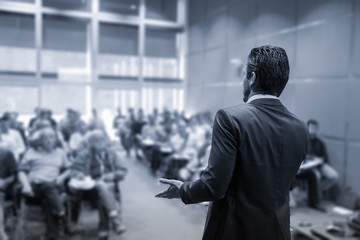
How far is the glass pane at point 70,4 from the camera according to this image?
999cm

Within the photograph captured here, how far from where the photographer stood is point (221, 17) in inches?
299

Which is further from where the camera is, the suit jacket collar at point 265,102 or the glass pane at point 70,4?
the glass pane at point 70,4

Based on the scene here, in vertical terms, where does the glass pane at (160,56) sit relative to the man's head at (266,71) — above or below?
above

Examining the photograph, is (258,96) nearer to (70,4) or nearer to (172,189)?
(172,189)

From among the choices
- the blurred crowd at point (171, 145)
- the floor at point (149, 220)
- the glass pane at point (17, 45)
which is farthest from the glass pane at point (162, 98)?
the floor at point (149, 220)

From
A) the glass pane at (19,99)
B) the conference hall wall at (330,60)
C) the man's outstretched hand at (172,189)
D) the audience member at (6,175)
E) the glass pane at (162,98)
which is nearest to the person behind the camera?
the man's outstretched hand at (172,189)

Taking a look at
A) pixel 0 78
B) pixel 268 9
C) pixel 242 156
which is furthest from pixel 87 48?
pixel 242 156

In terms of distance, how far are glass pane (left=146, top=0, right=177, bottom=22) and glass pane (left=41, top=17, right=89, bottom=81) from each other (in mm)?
2110

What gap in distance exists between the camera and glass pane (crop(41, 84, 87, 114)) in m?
10.0

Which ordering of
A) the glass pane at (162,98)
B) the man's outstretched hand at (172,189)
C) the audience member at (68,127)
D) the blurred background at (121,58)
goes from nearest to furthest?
the man's outstretched hand at (172,189) → the audience member at (68,127) → the blurred background at (121,58) → the glass pane at (162,98)

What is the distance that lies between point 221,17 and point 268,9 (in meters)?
2.50

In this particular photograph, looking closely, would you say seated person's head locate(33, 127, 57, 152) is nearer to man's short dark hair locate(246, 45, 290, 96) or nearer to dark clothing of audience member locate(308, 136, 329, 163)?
man's short dark hair locate(246, 45, 290, 96)

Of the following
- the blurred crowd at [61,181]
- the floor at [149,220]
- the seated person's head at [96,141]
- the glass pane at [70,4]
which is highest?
the glass pane at [70,4]

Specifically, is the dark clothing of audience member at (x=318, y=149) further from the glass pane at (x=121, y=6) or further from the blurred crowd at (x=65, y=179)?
the glass pane at (x=121, y=6)
